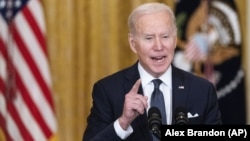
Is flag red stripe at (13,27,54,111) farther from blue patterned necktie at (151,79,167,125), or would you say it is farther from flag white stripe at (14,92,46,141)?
blue patterned necktie at (151,79,167,125)

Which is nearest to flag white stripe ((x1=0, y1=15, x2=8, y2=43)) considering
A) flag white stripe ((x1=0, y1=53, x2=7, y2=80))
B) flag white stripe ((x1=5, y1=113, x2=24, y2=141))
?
flag white stripe ((x1=0, y1=53, x2=7, y2=80))

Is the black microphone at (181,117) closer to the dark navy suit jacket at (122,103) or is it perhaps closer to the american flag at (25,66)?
the dark navy suit jacket at (122,103)

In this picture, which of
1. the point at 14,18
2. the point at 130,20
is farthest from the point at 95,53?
the point at 130,20

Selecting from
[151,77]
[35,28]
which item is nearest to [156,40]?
[151,77]

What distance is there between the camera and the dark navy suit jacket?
1809mm

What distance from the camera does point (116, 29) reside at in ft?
11.8

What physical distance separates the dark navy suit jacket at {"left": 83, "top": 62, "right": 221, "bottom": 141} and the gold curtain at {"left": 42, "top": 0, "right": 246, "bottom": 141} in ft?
5.27

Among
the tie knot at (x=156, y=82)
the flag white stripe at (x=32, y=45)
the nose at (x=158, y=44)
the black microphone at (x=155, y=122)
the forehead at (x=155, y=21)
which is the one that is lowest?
the flag white stripe at (x=32, y=45)

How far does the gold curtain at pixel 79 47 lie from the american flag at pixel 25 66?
65 millimetres

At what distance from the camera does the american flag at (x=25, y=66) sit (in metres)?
3.47

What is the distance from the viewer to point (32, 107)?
3.51 metres

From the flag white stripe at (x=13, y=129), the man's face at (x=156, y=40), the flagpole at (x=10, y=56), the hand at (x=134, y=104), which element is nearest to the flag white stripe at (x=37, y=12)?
the flagpole at (x=10, y=56)

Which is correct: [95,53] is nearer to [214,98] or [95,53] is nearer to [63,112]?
[63,112]

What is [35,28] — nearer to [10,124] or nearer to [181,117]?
[10,124]
